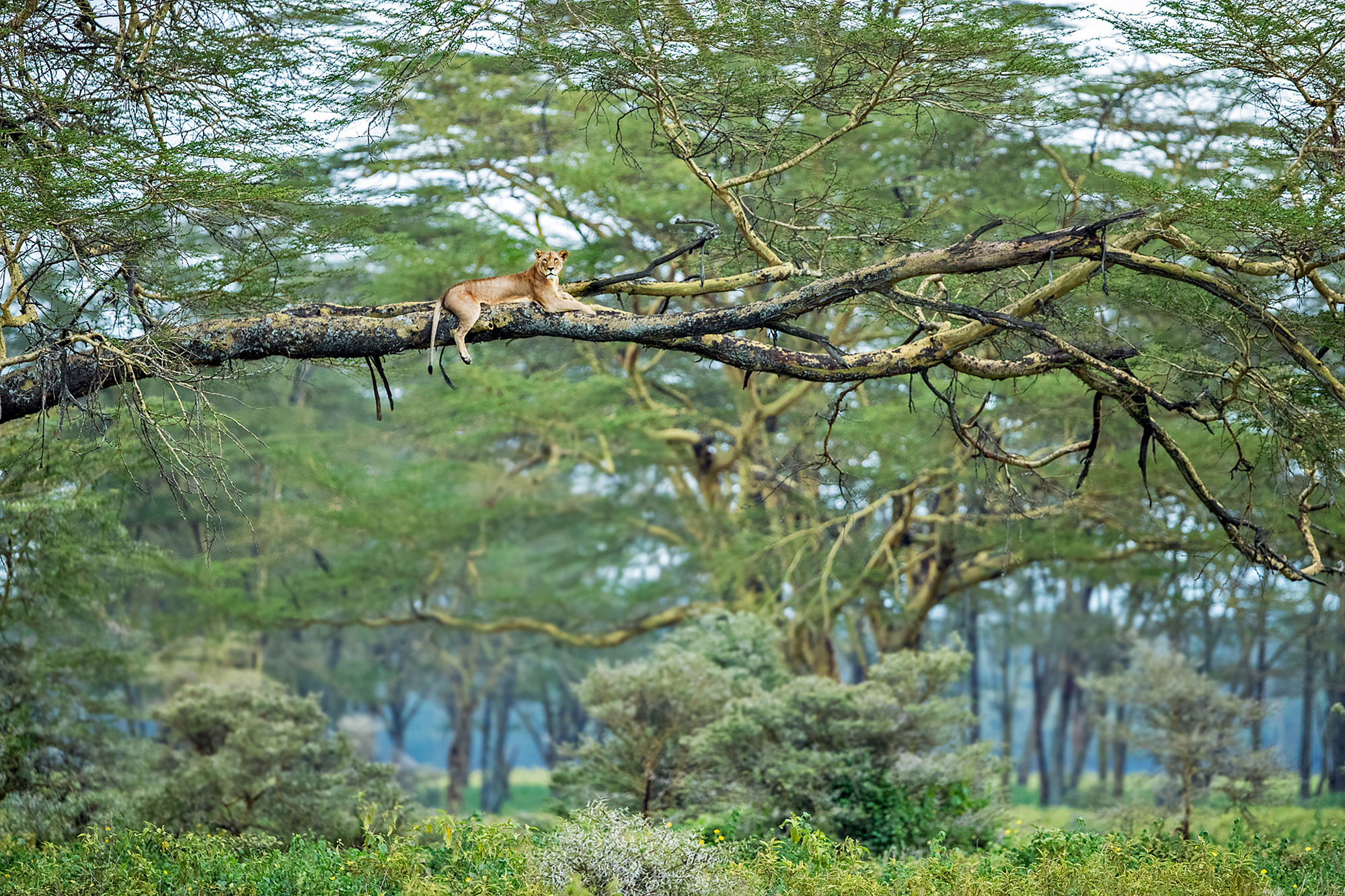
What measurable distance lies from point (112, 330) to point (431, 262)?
5663 millimetres

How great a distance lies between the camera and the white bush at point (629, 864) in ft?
15.1

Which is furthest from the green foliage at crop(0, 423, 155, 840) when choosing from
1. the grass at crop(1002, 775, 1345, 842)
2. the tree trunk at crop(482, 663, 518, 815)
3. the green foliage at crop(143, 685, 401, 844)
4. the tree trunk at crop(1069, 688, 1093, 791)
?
the tree trunk at crop(1069, 688, 1093, 791)

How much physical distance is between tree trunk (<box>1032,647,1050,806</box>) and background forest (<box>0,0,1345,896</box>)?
555 centimetres

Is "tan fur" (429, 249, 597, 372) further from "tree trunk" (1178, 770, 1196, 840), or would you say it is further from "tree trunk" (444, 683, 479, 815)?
"tree trunk" (444, 683, 479, 815)

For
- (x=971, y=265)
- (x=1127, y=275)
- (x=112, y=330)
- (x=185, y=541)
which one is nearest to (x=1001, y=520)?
(x=1127, y=275)

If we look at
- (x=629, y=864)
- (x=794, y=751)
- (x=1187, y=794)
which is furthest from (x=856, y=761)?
(x=629, y=864)

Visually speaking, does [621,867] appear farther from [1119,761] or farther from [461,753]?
[1119,761]

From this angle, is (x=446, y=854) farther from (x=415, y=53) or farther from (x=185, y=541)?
(x=185, y=541)

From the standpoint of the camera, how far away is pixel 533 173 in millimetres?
12820

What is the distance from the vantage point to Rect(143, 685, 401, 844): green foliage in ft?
28.2

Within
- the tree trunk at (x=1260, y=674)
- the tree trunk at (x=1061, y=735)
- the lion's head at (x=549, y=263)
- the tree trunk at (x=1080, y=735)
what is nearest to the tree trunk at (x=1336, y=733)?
the tree trunk at (x=1260, y=674)

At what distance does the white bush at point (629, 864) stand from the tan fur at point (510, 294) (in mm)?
2136

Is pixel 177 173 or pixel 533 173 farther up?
pixel 533 173

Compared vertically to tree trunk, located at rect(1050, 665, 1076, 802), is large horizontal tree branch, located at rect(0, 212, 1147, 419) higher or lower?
higher
